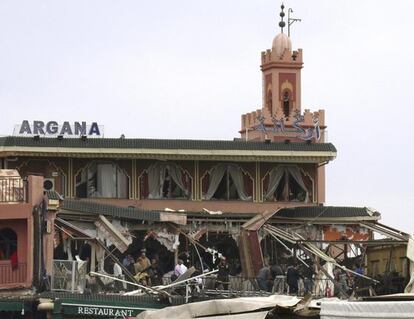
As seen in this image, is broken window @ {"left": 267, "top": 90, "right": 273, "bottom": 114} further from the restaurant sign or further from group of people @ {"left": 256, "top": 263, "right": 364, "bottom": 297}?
the restaurant sign

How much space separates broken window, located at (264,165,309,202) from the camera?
55.9m

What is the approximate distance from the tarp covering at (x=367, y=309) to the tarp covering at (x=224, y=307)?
1.66m

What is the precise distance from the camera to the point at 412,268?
127ft

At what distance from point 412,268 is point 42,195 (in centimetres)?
1058

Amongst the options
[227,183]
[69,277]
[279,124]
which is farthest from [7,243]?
[279,124]

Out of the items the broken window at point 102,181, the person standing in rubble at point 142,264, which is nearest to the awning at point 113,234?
the person standing in rubble at point 142,264

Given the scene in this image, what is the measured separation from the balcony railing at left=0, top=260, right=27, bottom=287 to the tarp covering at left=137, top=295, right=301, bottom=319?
1321cm

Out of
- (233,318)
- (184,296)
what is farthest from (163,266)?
(233,318)

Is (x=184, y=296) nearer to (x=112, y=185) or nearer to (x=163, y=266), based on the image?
(x=163, y=266)

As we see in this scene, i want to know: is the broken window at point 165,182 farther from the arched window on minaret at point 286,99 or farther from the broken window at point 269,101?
the broken window at point 269,101

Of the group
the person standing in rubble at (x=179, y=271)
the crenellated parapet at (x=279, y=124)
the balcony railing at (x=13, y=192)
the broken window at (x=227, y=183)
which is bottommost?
the person standing in rubble at (x=179, y=271)

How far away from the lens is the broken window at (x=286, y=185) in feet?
183

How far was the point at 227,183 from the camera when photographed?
183ft

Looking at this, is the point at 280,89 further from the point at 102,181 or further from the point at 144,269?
the point at 144,269
